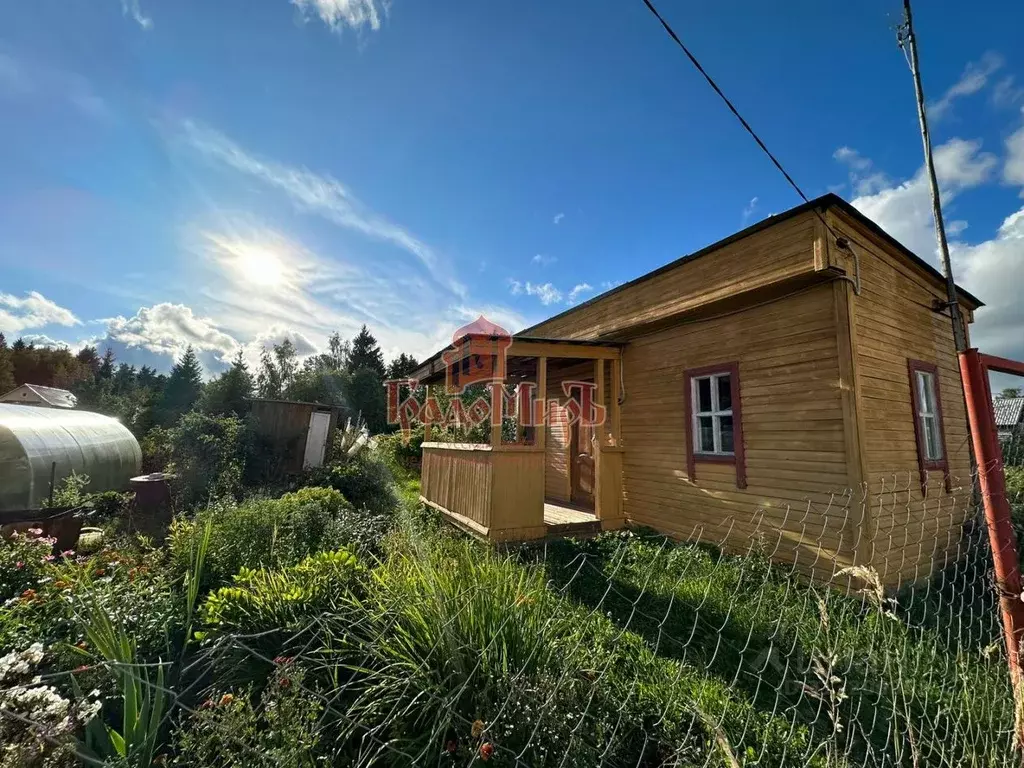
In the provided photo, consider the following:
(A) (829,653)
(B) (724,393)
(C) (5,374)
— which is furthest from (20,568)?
(C) (5,374)

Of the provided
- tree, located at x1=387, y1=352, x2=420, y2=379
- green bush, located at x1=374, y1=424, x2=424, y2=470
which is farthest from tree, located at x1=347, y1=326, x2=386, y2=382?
green bush, located at x1=374, y1=424, x2=424, y2=470

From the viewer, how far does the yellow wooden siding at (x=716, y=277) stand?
17.6ft

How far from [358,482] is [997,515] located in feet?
39.5

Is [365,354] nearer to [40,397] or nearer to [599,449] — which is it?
[40,397]

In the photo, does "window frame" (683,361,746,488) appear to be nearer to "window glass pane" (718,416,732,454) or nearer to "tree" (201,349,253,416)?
"window glass pane" (718,416,732,454)

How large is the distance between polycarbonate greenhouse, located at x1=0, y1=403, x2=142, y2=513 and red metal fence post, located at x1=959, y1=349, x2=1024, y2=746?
46.2 feet

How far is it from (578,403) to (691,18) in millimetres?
6981

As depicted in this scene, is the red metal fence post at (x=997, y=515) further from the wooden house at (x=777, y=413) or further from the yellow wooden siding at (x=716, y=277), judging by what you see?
the yellow wooden siding at (x=716, y=277)

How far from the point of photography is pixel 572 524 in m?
7.07

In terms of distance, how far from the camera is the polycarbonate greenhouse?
8852 millimetres

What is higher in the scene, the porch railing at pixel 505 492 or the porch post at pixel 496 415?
the porch post at pixel 496 415

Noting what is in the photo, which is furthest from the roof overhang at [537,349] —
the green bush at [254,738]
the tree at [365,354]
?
the tree at [365,354]

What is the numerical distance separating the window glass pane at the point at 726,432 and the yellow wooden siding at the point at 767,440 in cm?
31

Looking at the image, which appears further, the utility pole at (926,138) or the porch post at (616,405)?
the porch post at (616,405)
